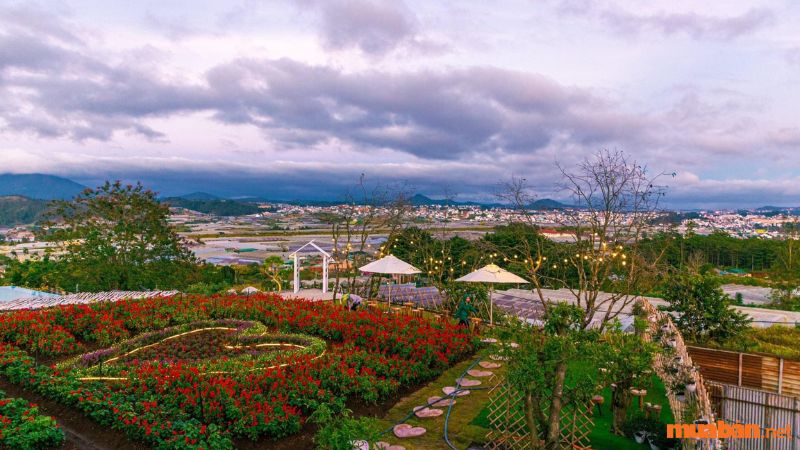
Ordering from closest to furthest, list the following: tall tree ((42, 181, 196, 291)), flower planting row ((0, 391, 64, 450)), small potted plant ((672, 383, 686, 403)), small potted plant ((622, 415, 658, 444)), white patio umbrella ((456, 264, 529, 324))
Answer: flower planting row ((0, 391, 64, 450)) → small potted plant ((672, 383, 686, 403)) → small potted plant ((622, 415, 658, 444)) → white patio umbrella ((456, 264, 529, 324)) → tall tree ((42, 181, 196, 291))

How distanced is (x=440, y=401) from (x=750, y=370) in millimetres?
5897

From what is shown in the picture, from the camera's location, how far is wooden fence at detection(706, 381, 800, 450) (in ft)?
23.2

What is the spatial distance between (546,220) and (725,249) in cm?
4862

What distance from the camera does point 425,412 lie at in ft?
27.5

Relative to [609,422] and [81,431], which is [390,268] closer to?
[609,422]

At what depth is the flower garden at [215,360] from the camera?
7289 mm

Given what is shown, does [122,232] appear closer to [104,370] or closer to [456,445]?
[104,370]

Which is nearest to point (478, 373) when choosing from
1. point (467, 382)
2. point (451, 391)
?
point (467, 382)

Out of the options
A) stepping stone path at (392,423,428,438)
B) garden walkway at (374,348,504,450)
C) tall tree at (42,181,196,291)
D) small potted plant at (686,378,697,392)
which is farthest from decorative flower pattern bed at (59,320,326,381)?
tall tree at (42,181,196,291)

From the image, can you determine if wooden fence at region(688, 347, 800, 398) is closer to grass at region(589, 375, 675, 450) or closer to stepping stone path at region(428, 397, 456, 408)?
grass at region(589, 375, 675, 450)

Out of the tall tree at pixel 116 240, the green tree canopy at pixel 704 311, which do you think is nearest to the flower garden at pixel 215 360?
the green tree canopy at pixel 704 311

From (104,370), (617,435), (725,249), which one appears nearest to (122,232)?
(104,370)

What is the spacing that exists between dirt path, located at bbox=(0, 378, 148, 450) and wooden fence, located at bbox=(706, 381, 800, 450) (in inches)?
343

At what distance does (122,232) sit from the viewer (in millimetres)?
20719
